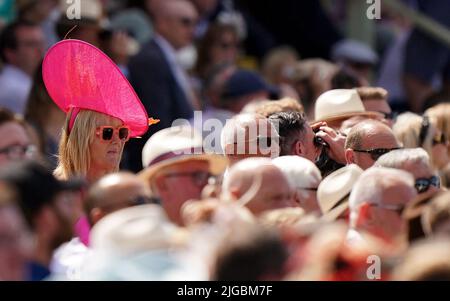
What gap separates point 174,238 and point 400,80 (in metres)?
7.31

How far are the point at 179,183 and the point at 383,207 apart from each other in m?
1.03

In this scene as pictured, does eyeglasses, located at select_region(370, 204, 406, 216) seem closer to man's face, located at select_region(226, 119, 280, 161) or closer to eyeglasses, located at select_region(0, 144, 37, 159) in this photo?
man's face, located at select_region(226, 119, 280, 161)

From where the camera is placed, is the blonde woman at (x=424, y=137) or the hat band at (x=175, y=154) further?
the blonde woman at (x=424, y=137)

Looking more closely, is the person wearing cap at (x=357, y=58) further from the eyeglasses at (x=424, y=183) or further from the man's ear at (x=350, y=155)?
the eyeglasses at (x=424, y=183)

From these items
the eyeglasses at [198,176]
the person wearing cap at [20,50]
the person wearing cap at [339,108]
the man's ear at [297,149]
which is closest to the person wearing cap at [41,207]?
the eyeglasses at [198,176]

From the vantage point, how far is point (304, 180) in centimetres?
693

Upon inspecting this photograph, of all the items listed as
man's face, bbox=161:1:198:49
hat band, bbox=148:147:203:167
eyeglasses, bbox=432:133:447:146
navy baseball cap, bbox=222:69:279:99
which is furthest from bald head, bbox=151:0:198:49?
hat band, bbox=148:147:203:167

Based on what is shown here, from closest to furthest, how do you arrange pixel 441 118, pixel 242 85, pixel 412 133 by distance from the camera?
pixel 412 133
pixel 441 118
pixel 242 85

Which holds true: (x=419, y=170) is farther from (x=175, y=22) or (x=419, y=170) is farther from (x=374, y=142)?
(x=175, y=22)

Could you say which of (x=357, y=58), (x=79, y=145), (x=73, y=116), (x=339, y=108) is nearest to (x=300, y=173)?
(x=79, y=145)

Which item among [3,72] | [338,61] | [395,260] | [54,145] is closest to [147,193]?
[395,260]

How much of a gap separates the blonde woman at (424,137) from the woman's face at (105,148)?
2.01 meters

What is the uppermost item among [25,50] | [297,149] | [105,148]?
[25,50]

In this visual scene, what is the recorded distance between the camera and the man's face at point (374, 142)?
7613 millimetres
